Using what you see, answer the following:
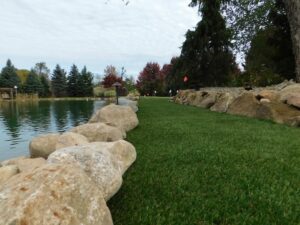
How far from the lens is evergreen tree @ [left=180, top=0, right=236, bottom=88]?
91.2 ft

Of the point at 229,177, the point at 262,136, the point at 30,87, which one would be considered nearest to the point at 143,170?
the point at 229,177

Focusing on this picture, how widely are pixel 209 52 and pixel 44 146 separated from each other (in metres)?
24.1

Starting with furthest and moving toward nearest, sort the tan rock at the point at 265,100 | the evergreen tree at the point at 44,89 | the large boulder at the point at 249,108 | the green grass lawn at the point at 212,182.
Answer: the evergreen tree at the point at 44,89
the tan rock at the point at 265,100
the large boulder at the point at 249,108
the green grass lawn at the point at 212,182

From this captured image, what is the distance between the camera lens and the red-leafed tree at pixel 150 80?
60.8 metres

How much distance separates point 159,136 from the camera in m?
7.96

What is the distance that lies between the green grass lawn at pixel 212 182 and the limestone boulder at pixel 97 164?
0.27m

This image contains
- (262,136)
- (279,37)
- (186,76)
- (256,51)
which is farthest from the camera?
(186,76)

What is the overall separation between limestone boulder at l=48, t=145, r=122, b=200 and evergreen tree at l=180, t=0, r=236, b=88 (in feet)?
80.7

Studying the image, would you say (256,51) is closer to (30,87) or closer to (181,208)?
(181,208)

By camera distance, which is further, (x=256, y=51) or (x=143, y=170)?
(x=256, y=51)

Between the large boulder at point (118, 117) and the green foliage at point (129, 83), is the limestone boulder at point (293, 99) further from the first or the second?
the green foliage at point (129, 83)

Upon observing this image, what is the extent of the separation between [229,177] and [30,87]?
65872mm

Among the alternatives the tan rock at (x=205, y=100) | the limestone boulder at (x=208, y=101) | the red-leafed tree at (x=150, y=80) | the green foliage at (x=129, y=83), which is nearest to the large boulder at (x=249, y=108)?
the limestone boulder at (x=208, y=101)

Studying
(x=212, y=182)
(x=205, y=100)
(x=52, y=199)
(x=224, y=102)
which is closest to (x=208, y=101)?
(x=205, y=100)
